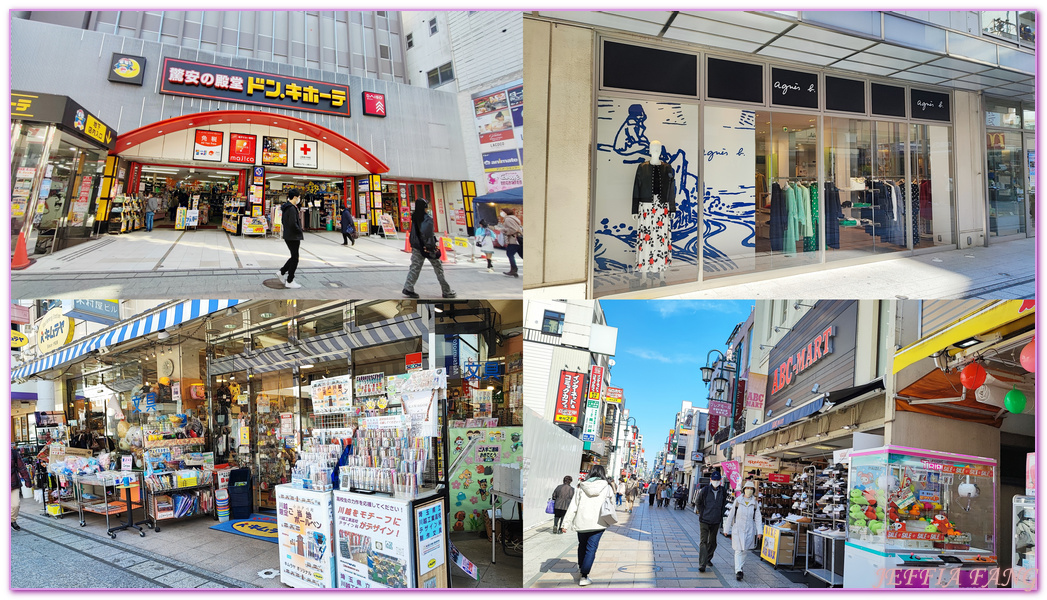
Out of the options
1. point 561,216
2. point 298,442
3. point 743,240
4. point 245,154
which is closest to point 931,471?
point 743,240

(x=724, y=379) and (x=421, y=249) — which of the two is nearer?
(x=421, y=249)

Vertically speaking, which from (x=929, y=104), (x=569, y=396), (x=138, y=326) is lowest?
(x=569, y=396)

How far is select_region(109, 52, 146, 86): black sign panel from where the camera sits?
582cm

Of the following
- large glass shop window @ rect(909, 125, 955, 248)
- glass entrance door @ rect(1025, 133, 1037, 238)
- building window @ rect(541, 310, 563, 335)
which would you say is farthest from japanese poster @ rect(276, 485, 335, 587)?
glass entrance door @ rect(1025, 133, 1037, 238)

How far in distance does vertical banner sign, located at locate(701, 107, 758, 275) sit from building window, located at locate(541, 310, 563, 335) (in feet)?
5.60

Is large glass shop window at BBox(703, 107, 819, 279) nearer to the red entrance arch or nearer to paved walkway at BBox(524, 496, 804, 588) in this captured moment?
paved walkway at BBox(524, 496, 804, 588)

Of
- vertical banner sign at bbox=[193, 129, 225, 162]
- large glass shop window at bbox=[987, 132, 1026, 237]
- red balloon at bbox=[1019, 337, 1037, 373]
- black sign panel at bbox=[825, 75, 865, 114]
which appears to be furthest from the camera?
large glass shop window at bbox=[987, 132, 1026, 237]

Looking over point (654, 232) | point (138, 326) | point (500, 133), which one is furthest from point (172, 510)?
point (654, 232)

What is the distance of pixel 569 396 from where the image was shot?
6.88 metres

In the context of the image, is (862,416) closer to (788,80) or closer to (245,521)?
(788,80)

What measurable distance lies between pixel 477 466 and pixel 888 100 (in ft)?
22.6

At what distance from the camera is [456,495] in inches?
222

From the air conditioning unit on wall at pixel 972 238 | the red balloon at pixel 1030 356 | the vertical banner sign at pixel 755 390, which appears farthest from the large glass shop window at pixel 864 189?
the red balloon at pixel 1030 356

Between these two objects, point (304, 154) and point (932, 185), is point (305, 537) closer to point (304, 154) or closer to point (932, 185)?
point (304, 154)
